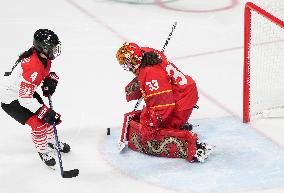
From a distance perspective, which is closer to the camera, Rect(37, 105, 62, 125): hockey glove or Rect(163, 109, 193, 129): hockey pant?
Rect(37, 105, 62, 125): hockey glove

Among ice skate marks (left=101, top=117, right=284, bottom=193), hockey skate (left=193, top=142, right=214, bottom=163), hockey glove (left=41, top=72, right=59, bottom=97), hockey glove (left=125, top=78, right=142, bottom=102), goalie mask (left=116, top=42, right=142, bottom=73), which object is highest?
goalie mask (left=116, top=42, right=142, bottom=73)

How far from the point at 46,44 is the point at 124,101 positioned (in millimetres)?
1239

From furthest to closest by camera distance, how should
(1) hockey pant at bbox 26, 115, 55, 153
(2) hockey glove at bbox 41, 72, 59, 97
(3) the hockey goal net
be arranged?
(3) the hockey goal net → (2) hockey glove at bbox 41, 72, 59, 97 → (1) hockey pant at bbox 26, 115, 55, 153

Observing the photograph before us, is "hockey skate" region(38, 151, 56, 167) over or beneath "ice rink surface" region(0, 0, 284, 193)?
over

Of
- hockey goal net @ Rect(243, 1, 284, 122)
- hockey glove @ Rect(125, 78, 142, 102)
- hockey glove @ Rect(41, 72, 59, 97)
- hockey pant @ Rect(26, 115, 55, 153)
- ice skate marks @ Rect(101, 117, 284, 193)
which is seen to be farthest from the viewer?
hockey goal net @ Rect(243, 1, 284, 122)

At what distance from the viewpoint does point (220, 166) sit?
370 centimetres

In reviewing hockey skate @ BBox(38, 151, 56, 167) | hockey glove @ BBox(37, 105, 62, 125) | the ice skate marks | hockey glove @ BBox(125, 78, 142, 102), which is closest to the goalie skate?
hockey skate @ BBox(38, 151, 56, 167)

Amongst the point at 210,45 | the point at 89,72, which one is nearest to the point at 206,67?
the point at 210,45

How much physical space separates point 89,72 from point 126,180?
70.5 inches

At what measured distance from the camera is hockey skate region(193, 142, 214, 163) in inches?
146

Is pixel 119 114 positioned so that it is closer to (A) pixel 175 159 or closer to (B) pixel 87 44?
(A) pixel 175 159

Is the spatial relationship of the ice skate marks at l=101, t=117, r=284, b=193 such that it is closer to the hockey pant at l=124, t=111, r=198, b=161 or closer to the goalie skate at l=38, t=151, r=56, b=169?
the hockey pant at l=124, t=111, r=198, b=161

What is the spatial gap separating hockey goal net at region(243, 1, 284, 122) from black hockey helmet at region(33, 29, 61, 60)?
1269 mm

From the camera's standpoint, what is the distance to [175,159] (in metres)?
3.77
